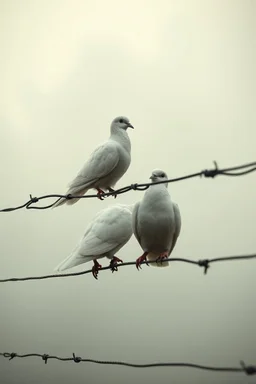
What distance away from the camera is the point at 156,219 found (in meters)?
1.50

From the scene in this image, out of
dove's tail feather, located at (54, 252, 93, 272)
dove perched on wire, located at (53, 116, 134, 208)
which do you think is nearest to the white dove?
dove's tail feather, located at (54, 252, 93, 272)

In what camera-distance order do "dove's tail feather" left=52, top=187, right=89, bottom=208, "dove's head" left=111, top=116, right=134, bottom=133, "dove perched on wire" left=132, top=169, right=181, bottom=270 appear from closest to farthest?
"dove perched on wire" left=132, top=169, right=181, bottom=270
"dove's tail feather" left=52, top=187, right=89, bottom=208
"dove's head" left=111, top=116, right=134, bottom=133

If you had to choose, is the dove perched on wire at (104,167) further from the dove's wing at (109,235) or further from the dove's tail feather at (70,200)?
the dove's wing at (109,235)

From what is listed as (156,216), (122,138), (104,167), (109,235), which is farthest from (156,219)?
(122,138)

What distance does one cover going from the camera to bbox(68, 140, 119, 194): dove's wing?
1.82m

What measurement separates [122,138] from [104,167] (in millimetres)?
156

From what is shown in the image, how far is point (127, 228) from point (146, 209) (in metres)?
0.23

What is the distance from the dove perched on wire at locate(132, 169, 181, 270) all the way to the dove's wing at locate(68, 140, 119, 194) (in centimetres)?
31

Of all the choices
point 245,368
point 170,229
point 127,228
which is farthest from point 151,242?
point 245,368

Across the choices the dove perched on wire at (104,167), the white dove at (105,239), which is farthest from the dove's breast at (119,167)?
the white dove at (105,239)

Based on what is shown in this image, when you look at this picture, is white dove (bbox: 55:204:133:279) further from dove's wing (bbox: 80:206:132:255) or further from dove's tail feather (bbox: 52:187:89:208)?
dove's tail feather (bbox: 52:187:89:208)

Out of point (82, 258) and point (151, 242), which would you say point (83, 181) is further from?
point (151, 242)

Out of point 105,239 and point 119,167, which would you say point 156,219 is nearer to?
point 105,239

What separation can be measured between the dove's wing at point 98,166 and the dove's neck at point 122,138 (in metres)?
0.03
